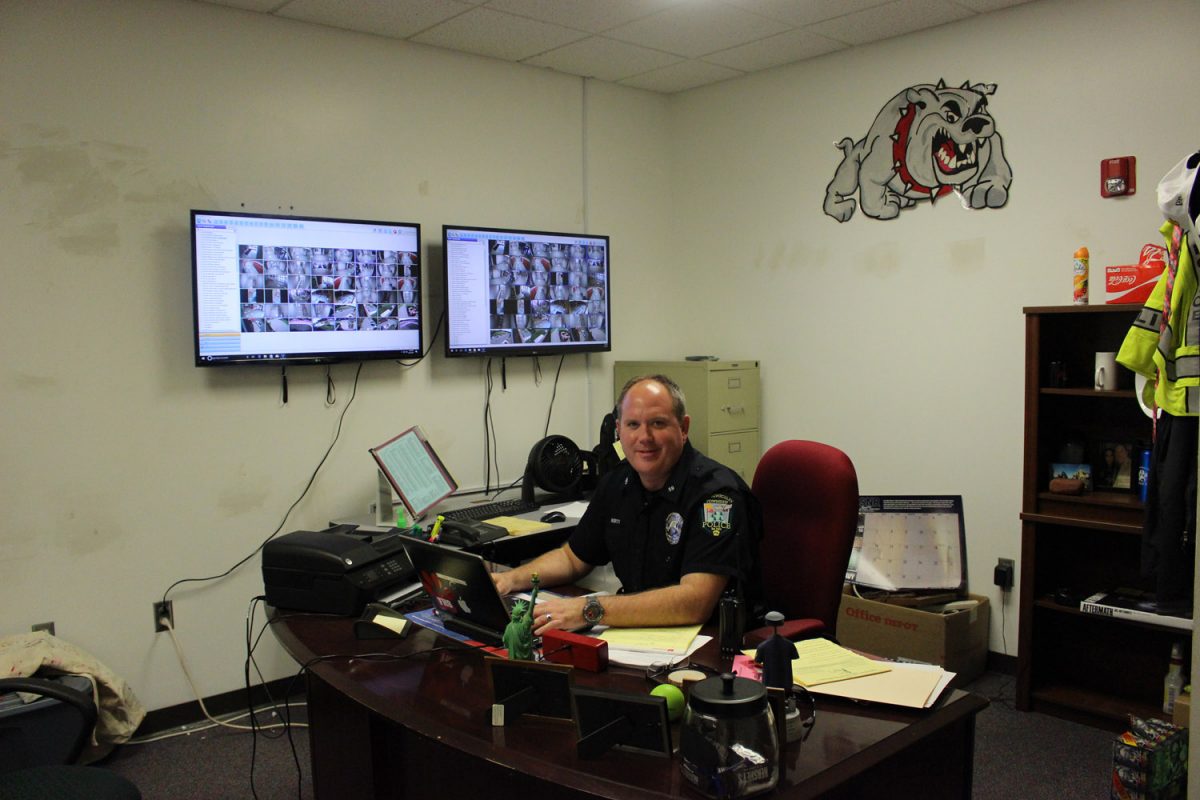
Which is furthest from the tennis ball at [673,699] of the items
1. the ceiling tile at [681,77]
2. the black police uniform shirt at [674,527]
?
the ceiling tile at [681,77]

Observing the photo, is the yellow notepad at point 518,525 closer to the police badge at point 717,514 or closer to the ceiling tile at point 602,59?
the police badge at point 717,514

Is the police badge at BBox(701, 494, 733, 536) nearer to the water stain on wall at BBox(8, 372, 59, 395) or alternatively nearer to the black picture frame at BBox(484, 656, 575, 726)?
the black picture frame at BBox(484, 656, 575, 726)

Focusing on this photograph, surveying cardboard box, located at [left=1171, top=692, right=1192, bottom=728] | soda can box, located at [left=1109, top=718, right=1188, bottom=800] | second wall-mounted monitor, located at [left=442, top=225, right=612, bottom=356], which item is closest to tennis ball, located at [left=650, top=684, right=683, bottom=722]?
soda can box, located at [left=1109, top=718, right=1188, bottom=800]

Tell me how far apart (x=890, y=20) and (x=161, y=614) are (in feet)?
12.3

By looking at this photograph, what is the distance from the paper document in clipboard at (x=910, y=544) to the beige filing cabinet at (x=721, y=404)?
0.64 meters

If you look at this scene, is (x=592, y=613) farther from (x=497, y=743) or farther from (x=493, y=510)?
(x=493, y=510)

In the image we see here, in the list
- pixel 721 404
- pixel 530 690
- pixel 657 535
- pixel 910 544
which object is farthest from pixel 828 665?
pixel 721 404

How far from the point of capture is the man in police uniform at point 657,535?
211 centimetres

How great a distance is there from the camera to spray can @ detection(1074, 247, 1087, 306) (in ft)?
10.9

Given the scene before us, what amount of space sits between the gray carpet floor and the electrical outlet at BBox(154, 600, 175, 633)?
1.33 feet

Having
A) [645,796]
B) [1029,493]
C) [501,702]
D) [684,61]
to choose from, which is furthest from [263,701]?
[684,61]

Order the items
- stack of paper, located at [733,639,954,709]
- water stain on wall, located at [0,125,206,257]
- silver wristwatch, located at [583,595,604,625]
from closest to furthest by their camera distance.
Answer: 1. stack of paper, located at [733,639,954,709]
2. silver wristwatch, located at [583,595,604,625]
3. water stain on wall, located at [0,125,206,257]

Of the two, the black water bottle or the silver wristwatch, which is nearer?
the black water bottle

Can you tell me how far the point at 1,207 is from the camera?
302 cm
